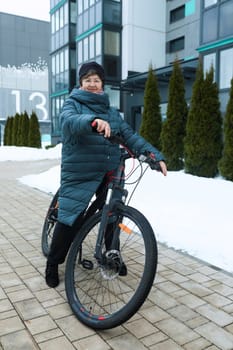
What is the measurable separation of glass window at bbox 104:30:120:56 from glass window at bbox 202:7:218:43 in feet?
23.6

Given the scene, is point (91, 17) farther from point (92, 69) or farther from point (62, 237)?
point (62, 237)

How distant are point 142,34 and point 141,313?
1998cm

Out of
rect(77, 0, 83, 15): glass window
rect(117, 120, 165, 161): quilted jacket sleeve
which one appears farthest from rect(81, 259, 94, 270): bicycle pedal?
rect(77, 0, 83, 15): glass window

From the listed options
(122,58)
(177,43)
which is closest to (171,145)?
(122,58)

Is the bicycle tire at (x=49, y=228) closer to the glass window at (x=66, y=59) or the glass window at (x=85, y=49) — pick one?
the glass window at (x=85, y=49)

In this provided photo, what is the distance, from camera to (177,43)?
832 inches

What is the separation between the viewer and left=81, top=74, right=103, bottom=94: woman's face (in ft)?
8.39

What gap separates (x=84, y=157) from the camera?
2547 millimetres

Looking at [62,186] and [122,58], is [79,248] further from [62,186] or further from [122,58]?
[122,58]

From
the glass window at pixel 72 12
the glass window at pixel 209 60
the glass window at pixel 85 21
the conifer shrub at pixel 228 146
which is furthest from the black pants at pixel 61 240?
the glass window at pixel 72 12

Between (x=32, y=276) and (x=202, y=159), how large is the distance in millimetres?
6113

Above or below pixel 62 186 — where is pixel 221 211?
below

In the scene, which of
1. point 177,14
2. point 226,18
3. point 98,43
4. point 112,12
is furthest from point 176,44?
point 226,18

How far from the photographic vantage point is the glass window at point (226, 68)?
43.1ft
